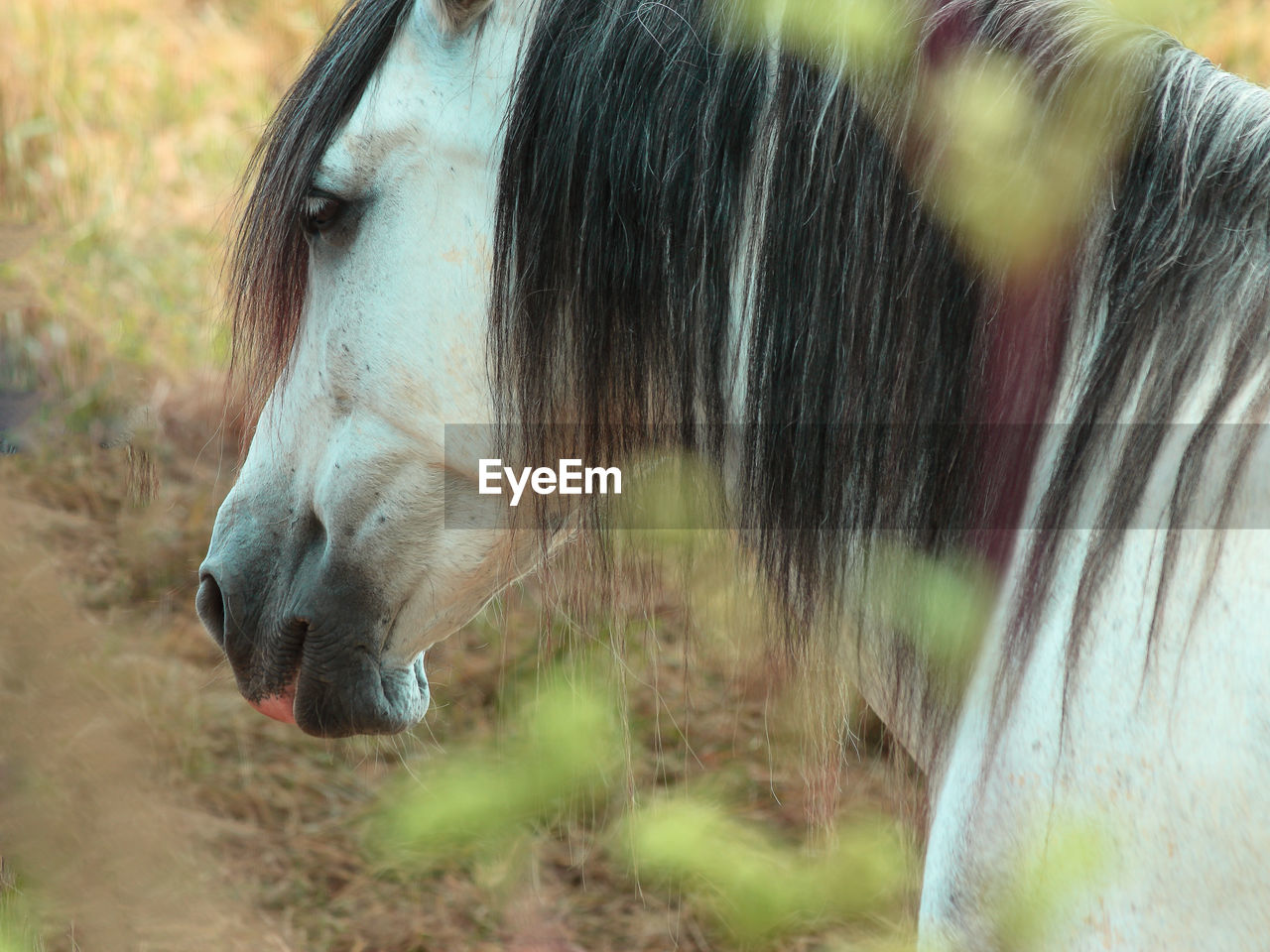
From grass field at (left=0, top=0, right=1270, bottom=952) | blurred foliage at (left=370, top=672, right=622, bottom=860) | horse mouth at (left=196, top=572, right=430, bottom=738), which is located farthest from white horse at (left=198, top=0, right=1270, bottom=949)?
grass field at (left=0, top=0, right=1270, bottom=952)

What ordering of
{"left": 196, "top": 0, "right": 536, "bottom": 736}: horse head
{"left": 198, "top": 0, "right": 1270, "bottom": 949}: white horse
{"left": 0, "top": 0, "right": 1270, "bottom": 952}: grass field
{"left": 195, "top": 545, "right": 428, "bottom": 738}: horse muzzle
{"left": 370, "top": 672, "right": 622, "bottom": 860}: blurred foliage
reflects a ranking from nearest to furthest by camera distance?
{"left": 370, "top": 672, "right": 622, "bottom": 860}: blurred foliage → {"left": 198, "top": 0, "right": 1270, "bottom": 949}: white horse → {"left": 196, "top": 0, "right": 536, "bottom": 736}: horse head → {"left": 195, "top": 545, "right": 428, "bottom": 738}: horse muzzle → {"left": 0, "top": 0, "right": 1270, "bottom": 952}: grass field

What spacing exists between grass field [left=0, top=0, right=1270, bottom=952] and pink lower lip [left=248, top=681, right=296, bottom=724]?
282mm

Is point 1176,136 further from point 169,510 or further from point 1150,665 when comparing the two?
point 169,510

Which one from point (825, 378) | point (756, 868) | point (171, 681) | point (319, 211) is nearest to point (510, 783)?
point (756, 868)

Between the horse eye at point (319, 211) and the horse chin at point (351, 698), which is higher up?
the horse eye at point (319, 211)

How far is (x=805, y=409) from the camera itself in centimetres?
110

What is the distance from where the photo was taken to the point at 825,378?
1098 mm

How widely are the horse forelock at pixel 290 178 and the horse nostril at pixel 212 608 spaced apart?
26cm

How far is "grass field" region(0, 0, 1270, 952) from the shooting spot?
2404 mm

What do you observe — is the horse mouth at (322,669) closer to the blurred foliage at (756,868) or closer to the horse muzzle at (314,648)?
the horse muzzle at (314,648)

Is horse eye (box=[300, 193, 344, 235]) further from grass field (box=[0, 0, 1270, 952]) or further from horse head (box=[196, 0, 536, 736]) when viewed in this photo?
grass field (box=[0, 0, 1270, 952])

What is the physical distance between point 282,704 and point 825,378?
33.4 inches

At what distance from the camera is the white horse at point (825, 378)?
0.87 m

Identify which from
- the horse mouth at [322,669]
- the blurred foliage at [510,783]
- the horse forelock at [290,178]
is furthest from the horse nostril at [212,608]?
the blurred foliage at [510,783]
